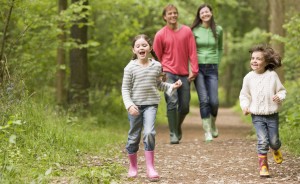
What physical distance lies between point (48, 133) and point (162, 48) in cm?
254

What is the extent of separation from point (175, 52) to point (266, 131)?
9.63ft

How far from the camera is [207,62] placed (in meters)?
9.23

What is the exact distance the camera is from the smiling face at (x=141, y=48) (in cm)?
632

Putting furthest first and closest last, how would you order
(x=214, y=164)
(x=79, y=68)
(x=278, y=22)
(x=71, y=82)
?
(x=278, y=22) → (x=71, y=82) → (x=79, y=68) → (x=214, y=164)

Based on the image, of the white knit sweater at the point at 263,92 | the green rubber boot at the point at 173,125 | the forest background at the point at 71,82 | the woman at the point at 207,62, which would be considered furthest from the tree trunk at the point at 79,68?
the white knit sweater at the point at 263,92

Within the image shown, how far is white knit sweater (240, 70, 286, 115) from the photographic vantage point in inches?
252

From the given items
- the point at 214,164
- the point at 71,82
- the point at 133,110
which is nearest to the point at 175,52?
the point at 214,164

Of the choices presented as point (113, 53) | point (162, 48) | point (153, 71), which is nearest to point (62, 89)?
point (113, 53)

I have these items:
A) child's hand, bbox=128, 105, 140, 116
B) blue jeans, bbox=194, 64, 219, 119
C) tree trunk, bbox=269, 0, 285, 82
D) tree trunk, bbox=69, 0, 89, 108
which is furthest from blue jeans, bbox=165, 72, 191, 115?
tree trunk, bbox=269, 0, 285, 82

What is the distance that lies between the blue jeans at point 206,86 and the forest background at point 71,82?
55.9 inches

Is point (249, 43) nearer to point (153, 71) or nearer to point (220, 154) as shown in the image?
point (220, 154)

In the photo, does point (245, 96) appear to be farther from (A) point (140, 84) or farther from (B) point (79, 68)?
(B) point (79, 68)

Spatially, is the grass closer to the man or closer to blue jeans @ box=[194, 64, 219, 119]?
the man

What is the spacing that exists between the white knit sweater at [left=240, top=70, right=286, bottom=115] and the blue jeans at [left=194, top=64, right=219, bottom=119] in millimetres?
2666
